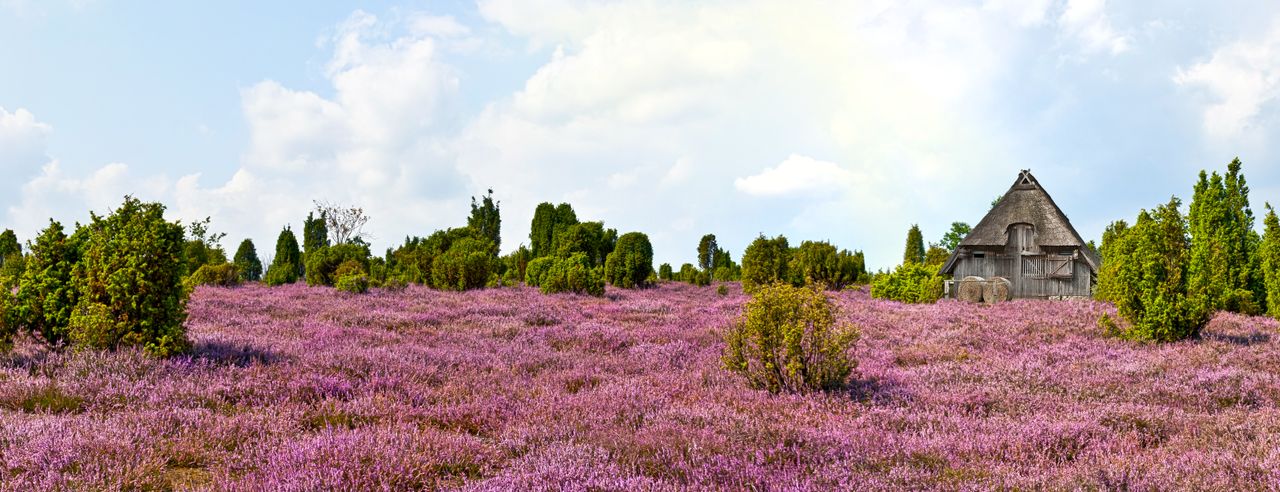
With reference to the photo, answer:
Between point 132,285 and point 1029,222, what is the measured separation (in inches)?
1225

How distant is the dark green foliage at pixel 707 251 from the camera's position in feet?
182

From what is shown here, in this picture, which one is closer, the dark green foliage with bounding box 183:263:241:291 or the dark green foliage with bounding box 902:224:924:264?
the dark green foliage with bounding box 183:263:241:291

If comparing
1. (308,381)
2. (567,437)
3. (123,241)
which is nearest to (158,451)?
(308,381)

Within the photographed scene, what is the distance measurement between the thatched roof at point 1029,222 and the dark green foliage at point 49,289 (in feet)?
99.4

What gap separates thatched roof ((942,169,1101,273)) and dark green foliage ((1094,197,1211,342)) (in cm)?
1906

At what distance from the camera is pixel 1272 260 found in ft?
58.5

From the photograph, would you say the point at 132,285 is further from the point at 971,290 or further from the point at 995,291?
the point at 995,291

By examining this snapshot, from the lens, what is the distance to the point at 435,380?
752cm

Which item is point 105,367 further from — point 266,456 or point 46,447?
point 266,456

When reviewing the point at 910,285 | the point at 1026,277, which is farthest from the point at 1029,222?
the point at 910,285

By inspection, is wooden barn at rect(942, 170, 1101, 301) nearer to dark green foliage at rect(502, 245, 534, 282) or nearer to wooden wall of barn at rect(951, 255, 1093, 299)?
wooden wall of barn at rect(951, 255, 1093, 299)

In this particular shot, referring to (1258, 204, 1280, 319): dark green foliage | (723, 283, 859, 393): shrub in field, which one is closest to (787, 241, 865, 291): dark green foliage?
(1258, 204, 1280, 319): dark green foliage

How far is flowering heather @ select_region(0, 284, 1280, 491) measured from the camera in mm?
4219

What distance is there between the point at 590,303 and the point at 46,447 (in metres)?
15.7
